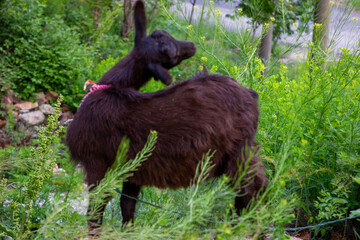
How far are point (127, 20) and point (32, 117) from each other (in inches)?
147

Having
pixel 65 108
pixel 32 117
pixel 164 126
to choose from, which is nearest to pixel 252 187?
pixel 164 126

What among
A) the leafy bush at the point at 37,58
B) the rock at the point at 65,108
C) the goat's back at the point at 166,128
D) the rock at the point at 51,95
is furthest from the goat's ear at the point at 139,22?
the rock at the point at 51,95

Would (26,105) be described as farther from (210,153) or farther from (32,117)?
(210,153)

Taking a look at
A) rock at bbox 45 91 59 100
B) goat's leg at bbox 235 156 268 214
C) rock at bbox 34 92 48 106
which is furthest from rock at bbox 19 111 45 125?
goat's leg at bbox 235 156 268 214

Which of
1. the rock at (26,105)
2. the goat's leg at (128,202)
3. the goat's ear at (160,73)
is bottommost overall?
the rock at (26,105)

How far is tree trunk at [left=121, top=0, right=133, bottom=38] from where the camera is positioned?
9477 mm

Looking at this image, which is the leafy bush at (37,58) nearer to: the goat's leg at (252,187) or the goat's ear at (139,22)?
the goat's ear at (139,22)

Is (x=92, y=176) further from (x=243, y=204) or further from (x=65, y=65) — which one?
(x=65, y=65)

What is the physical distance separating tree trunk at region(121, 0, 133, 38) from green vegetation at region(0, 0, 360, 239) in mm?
2278

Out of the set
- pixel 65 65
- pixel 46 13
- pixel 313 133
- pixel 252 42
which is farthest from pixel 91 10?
pixel 313 133

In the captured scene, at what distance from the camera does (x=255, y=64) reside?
397 cm

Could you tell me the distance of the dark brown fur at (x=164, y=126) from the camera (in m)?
2.53

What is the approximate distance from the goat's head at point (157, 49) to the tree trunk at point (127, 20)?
705 centimetres

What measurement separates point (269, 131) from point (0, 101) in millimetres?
4825
